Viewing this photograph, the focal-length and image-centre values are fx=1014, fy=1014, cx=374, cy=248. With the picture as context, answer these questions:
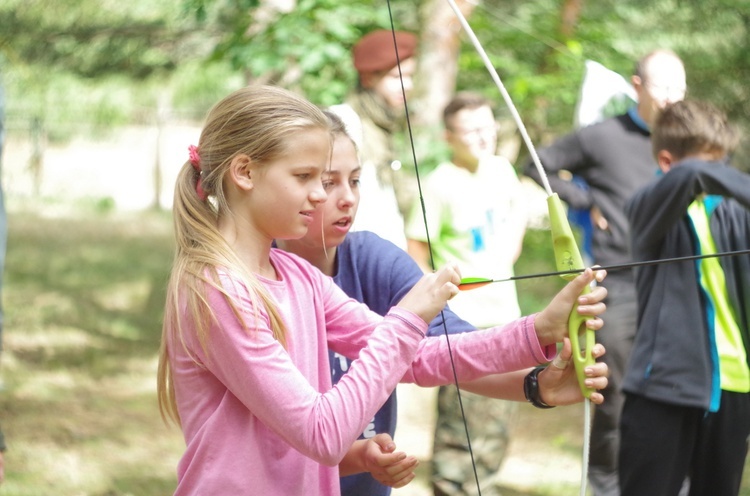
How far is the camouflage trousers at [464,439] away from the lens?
11.1ft

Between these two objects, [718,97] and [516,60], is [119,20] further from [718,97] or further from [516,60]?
[718,97]

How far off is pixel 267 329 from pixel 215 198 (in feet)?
0.96

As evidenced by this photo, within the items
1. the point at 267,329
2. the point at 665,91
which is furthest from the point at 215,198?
the point at 665,91

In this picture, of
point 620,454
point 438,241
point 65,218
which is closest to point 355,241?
point 620,454

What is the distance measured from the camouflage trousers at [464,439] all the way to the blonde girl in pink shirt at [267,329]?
1.60 metres

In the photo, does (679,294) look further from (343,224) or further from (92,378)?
(92,378)

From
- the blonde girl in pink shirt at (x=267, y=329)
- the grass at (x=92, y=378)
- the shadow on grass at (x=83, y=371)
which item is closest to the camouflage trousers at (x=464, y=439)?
the grass at (x=92, y=378)

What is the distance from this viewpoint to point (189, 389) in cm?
167

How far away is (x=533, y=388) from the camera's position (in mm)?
1811

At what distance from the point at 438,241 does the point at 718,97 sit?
3.95 m

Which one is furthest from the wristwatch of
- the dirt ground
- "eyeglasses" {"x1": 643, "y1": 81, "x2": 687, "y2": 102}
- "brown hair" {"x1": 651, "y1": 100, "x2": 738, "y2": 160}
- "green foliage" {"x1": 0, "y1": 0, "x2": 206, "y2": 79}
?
"green foliage" {"x1": 0, "y1": 0, "x2": 206, "y2": 79}

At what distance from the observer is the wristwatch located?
180 cm

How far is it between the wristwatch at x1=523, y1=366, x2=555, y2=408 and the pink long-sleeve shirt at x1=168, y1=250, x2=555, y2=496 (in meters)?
0.05

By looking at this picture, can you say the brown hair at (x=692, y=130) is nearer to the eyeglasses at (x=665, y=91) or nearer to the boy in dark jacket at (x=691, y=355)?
the boy in dark jacket at (x=691, y=355)
